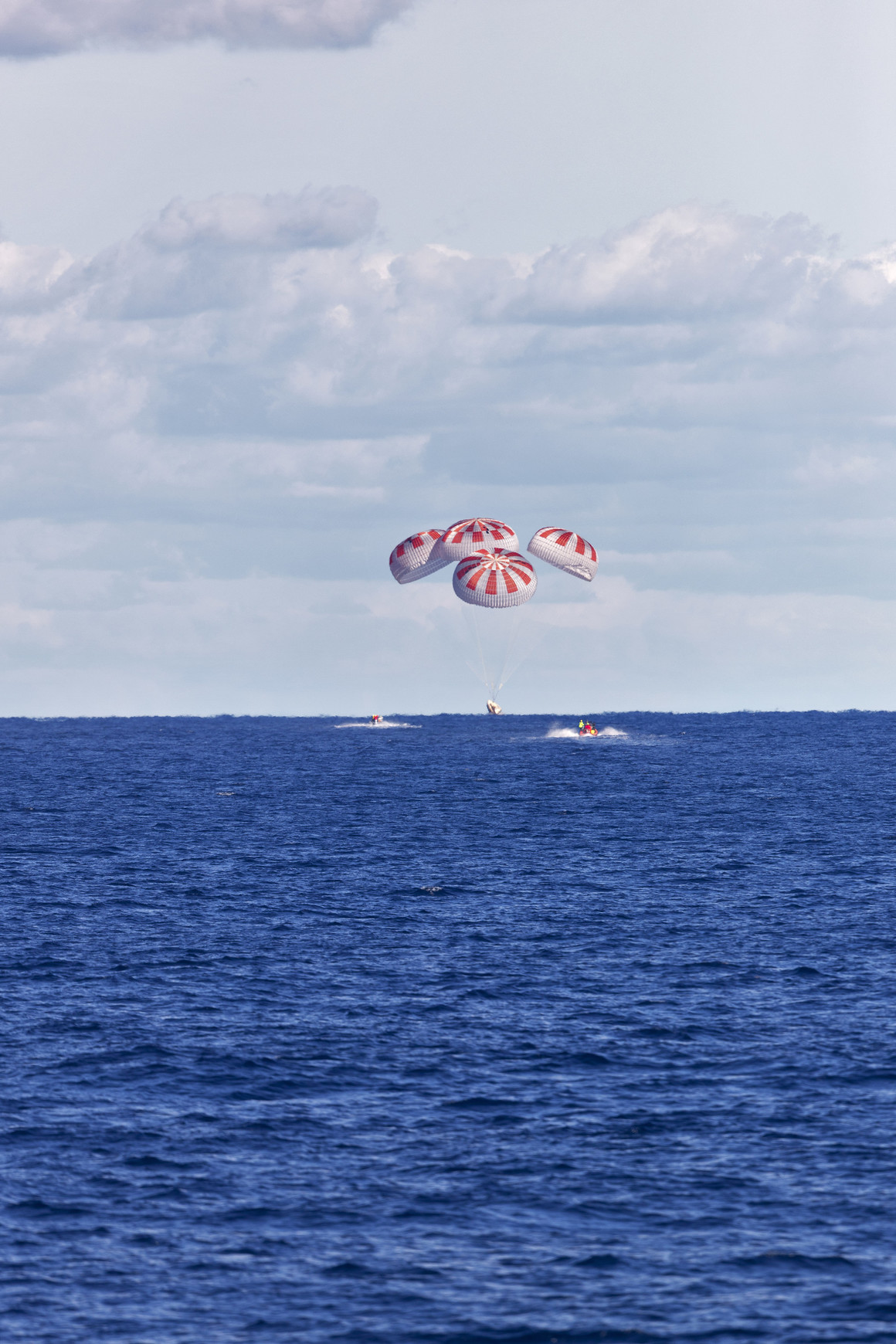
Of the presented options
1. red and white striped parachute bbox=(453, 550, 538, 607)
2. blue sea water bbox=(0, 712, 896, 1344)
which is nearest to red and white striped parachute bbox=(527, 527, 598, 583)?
red and white striped parachute bbox=(453, 550, 538, 607)

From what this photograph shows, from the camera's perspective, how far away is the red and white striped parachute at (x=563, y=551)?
124 m

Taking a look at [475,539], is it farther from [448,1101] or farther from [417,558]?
[448,1101]

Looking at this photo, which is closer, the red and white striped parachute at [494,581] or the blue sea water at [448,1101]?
the blue sea water at [448,1101]

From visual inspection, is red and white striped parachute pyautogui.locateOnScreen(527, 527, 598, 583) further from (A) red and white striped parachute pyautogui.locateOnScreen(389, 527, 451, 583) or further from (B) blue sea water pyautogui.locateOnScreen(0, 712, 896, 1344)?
(B) blue sea water pyautogui.locateOnScreen(0, 712, 896, 1344)

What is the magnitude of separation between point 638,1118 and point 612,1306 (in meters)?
9.81

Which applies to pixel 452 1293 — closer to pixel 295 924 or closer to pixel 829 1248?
pixel 829 1248

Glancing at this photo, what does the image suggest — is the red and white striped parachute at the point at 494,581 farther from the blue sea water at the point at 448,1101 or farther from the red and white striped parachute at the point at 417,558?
the blue sea water at the point at 448,1101

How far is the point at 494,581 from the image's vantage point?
121 metres

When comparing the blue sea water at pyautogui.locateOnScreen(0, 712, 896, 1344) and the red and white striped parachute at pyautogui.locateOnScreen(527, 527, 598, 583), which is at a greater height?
the red and white striped parachute at pyautogui.locateOnScreen(527, 527, 598, 583)

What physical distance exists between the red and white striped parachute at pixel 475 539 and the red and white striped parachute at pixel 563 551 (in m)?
2.58

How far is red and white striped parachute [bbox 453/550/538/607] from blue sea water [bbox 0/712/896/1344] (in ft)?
138

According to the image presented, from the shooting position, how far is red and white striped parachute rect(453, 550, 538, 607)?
121000 mm

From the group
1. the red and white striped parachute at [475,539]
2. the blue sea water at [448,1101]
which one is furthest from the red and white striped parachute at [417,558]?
the blue sea water at [448,1101]

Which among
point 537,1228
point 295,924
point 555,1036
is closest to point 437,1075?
point 555,1036
